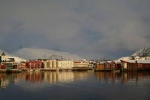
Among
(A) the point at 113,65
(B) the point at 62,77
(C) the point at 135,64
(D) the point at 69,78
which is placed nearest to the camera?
(D) the point at 69,78

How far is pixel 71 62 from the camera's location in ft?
477

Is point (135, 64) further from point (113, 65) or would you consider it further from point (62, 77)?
point (62, 77)

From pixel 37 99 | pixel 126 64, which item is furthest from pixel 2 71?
pixel 37 99

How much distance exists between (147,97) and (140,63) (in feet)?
281

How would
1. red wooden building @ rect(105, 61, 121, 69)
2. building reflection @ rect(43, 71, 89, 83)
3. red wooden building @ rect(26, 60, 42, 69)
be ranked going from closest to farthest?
1. building reflection @ rect(43, 71, 89, 83)
2. red wooden building @ rect(105, 61, 121, 69)
3. red wooden building @ rect(26, 60, 42, 69)

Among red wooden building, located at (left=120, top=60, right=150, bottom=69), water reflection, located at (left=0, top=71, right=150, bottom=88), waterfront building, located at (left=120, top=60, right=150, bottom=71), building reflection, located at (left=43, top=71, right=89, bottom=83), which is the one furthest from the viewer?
red wooden building, located at (left=120, top=60, right=150, bottom=69)

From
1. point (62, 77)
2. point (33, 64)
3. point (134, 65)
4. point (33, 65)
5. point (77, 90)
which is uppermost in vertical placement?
point (33, 64)

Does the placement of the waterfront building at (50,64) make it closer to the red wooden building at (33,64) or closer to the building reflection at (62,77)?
the red wooden building at (33,64)

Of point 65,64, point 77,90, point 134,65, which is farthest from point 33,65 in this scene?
point 77,90

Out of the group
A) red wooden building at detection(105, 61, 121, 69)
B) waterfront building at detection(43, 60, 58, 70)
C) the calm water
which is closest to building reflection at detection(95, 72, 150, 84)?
the calm water

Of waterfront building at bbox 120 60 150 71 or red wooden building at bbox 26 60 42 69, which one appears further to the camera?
red wooden building at bbox 26 60 42 69

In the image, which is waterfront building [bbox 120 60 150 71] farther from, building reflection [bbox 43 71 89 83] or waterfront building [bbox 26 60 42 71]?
waterfront building [bbox 26 60 42 71]

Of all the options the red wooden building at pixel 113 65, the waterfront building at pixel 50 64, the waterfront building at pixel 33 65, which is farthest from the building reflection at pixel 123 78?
the waterfront building at pixel 50 64

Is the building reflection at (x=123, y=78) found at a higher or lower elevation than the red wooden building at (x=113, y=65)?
lower
